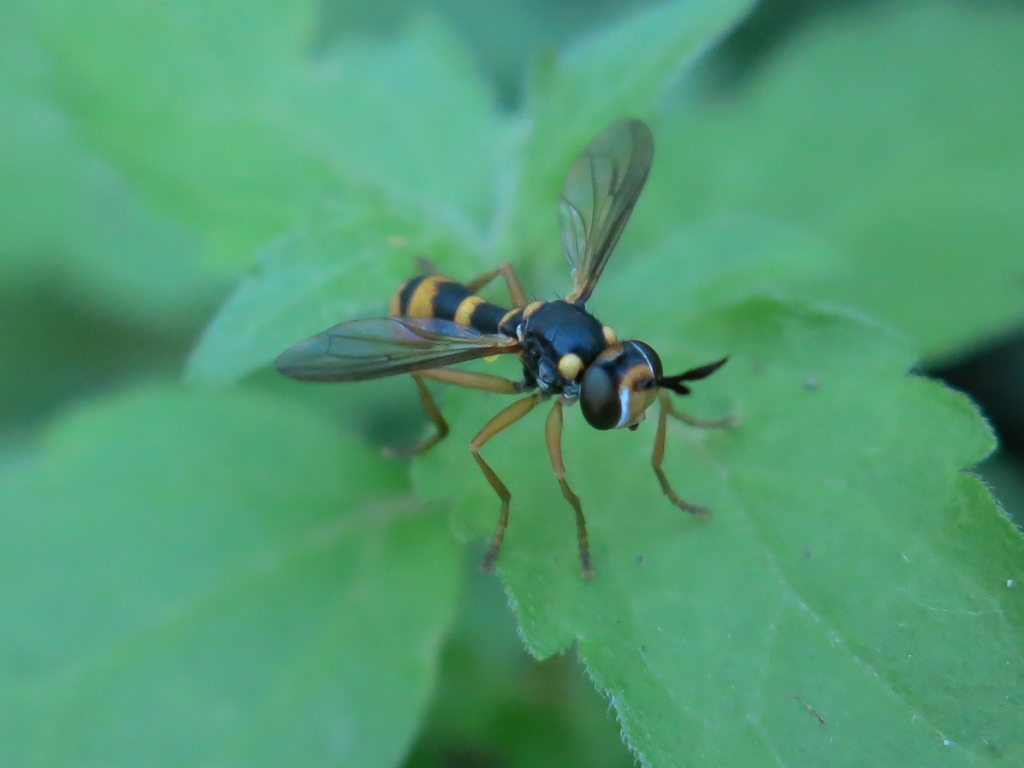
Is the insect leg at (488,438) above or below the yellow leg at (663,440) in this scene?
above

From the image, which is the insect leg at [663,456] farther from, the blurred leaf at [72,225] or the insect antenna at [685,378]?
the blurred leaf at [72,225]

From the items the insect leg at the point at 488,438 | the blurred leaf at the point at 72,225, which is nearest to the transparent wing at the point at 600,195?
the insect leg at the point at 488,438

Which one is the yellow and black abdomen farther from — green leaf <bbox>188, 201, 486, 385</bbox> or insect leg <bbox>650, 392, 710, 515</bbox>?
insect leg <bbox>650, 392, 710, 515</bbox>

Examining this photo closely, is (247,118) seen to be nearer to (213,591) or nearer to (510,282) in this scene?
(510,282)

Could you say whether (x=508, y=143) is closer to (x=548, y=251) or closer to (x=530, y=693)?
(x=548, y=251)

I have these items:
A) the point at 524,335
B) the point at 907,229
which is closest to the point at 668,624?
the point at 524,335

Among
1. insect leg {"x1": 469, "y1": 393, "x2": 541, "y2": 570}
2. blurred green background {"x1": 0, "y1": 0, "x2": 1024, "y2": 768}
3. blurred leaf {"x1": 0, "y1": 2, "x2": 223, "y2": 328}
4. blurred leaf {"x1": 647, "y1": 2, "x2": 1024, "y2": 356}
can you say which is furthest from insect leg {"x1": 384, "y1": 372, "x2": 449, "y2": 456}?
blurred leaf {"x1": 0, "y1": 2, "x2": 223, "y2": 328}
